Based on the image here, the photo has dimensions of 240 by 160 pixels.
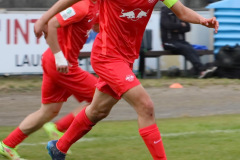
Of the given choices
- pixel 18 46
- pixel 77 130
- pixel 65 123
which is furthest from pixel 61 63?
pixel 18 46

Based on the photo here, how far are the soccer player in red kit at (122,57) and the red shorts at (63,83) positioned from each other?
753mm

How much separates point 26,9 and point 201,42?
183 inches

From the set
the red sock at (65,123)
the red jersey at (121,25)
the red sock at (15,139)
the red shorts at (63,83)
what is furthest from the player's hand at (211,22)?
the red sock at (15,139)

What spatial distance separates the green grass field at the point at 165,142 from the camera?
658 centimetres

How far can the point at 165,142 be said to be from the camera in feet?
24.1

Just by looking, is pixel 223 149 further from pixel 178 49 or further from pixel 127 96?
pixel 178 49

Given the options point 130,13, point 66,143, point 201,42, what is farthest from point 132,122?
point 201,42

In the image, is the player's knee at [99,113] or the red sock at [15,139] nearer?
the player's knee at [99,113]

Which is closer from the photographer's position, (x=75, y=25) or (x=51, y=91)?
(x=75, y=25)

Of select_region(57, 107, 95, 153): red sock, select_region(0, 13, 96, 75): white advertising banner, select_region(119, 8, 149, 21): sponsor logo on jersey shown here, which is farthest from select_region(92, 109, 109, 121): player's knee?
select_region(0, 13, 96, 75): white advertising banner

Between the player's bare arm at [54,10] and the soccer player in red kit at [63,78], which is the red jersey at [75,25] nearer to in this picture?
the soccer player in red kit at [63,78]

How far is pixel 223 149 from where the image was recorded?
22.4ft

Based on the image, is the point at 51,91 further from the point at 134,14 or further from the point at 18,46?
the point at 18,46

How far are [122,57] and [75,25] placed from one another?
41.1 inches
